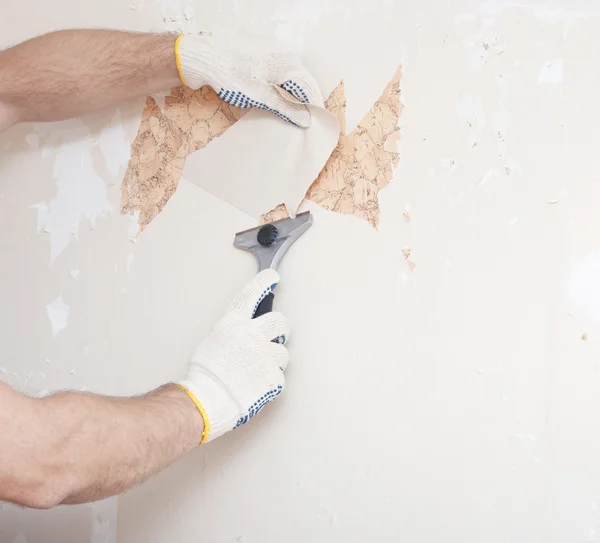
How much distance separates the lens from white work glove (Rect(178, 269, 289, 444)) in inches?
50.1

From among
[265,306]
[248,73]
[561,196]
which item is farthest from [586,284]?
[248,73]

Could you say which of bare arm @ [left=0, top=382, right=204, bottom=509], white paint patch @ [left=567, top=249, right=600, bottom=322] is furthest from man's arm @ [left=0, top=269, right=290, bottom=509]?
white paint patch @ [left=567, top=249, right=600, bottom=322]

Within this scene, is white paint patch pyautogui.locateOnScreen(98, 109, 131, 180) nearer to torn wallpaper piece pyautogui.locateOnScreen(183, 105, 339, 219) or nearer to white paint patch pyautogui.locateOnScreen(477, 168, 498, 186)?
torn wallpaper piece pyautogui.locateOnScreen(183, 105, 339, 219)

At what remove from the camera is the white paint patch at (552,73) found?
1182 mm

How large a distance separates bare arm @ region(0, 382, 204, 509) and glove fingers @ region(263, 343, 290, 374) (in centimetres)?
19

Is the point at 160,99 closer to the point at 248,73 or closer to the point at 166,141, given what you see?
the point at 166,141

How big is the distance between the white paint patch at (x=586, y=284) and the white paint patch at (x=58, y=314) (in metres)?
1.25

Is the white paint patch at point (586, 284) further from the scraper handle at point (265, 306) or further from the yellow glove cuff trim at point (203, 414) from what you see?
the yellow glove cuff trim at point (203, 414)

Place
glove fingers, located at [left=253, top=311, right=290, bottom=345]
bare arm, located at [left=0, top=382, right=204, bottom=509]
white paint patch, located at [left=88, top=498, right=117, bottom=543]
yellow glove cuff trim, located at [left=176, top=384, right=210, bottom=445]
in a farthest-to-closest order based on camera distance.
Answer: white paint patch, located at [left=88, top=498, right=117, bottom=543] < glove fingers, located at [left=253, top=311, right=290, bottom=345] < yellow glove cuff trim, located at [left=176, top=384, right=210, bottom=445] < bare arm, located at [left=0, top=382, right=204, bottom=509]

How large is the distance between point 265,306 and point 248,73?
0.49 metres

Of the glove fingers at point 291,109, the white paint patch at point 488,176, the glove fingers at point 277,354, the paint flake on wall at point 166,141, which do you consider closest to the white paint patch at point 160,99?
the paint flake on wall at point 166,141

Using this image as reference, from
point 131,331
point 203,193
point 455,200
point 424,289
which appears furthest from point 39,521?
point 455,200

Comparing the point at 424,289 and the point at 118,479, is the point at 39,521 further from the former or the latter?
the point at 424,289

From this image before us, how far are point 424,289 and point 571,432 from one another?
0.36 meters
